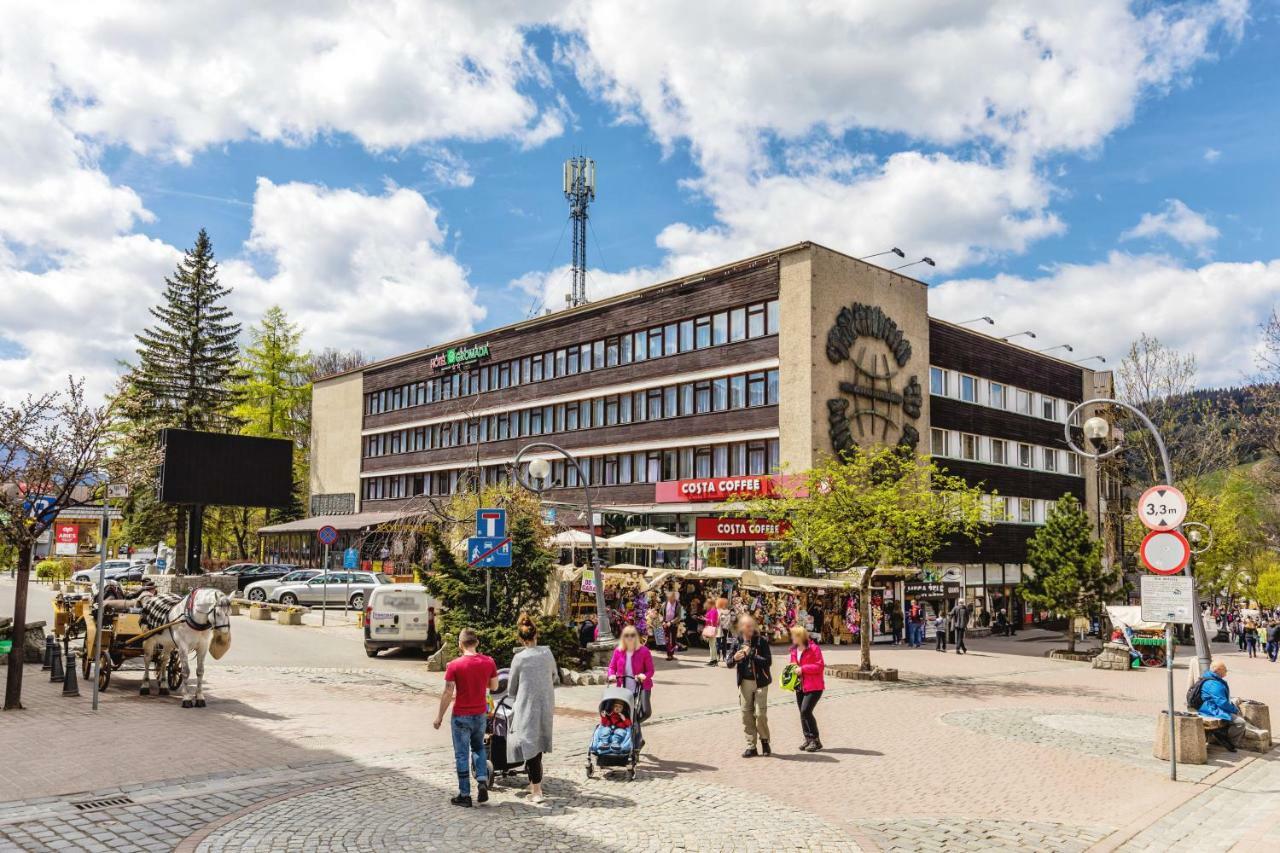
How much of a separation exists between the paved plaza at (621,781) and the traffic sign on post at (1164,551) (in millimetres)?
2537

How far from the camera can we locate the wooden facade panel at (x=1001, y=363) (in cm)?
4506

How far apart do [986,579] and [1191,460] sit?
10.5 meters

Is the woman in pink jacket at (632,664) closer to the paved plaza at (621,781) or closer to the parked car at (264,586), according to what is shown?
the paved plaza at (621,781)

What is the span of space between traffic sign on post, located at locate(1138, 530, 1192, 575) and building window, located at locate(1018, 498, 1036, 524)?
123 ft

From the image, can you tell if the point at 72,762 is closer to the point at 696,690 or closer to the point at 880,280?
the point at 696,690

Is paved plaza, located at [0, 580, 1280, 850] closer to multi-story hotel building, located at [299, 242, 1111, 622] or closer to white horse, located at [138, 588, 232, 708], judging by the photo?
white horse, located at [138, 588, 232, 708]

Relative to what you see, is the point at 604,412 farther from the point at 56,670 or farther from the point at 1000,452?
the point at 56,670

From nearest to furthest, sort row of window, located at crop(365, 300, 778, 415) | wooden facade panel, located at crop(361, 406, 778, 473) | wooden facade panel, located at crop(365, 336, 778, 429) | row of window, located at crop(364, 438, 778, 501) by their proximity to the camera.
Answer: row of window, located at crop(364, 438, 778, 501) < wooden facade panel, located at crop(361, 406, 778, 473) < wooden facade panel, located at crop(365, 336, 778, 429) < row of window, located at crop(365, 300, 778, 415)

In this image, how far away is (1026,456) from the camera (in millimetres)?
49750

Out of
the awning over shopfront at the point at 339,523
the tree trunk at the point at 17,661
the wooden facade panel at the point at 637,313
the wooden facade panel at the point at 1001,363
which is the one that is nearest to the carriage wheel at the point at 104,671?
the tree trunk at the point at 17,661

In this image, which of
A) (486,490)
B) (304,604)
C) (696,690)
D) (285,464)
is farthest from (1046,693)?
(285,464)

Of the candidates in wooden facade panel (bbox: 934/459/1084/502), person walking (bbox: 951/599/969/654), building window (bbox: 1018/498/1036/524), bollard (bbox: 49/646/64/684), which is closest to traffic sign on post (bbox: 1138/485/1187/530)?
bollard (bbox: 49/646/64/684)

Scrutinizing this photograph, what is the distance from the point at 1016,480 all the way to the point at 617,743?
4128cm

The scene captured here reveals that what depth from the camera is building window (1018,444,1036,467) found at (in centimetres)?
4934
